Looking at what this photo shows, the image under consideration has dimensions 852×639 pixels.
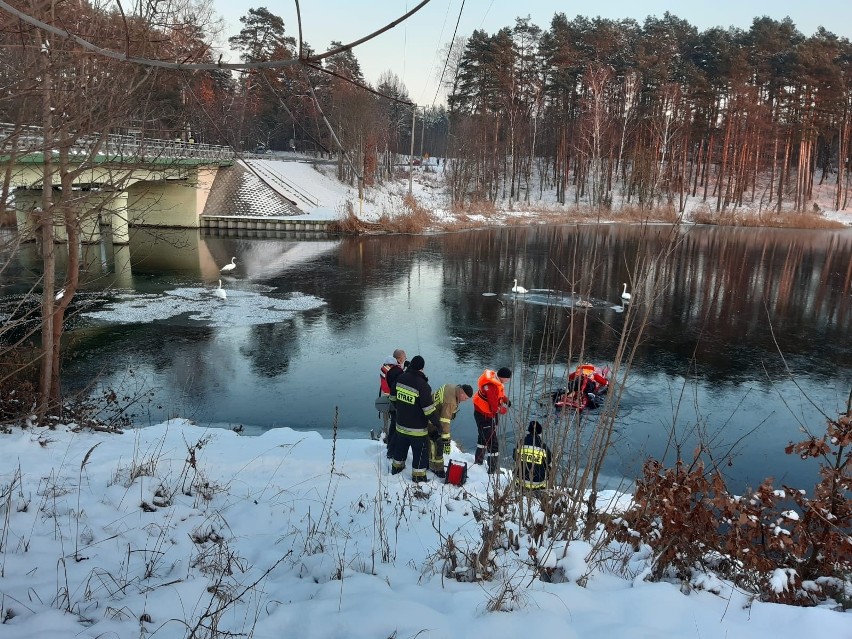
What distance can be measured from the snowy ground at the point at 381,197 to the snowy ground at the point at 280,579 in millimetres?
35509

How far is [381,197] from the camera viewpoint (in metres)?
48.8

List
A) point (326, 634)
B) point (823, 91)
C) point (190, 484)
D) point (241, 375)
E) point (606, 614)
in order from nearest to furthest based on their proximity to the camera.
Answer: point (326, 634)
point (606, 614)
point (190, 484)
point (241, 375)
point (823, 91)

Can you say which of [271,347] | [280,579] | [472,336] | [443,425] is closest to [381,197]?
[472,336]

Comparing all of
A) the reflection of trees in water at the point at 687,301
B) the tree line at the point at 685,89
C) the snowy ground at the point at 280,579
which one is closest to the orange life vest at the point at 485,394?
the reflection of trees in water at the point at 687,301

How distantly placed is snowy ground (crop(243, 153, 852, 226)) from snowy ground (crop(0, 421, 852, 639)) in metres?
35.5

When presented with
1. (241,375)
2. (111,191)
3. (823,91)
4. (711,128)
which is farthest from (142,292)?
(823,91)

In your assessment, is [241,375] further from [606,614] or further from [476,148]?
[476,148]

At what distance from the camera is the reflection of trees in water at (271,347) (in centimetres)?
1259

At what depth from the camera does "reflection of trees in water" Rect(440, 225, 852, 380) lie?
1384cm

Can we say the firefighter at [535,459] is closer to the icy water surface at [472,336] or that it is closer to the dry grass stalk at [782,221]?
the icy water surface at [472,336]

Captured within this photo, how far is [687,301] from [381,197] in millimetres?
32541

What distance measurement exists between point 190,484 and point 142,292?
16.6 metres

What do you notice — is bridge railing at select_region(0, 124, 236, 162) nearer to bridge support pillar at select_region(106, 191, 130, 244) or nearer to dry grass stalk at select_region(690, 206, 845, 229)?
bridge support pillar at select_region(106, 191, 130, 244)

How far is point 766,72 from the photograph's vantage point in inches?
2206
